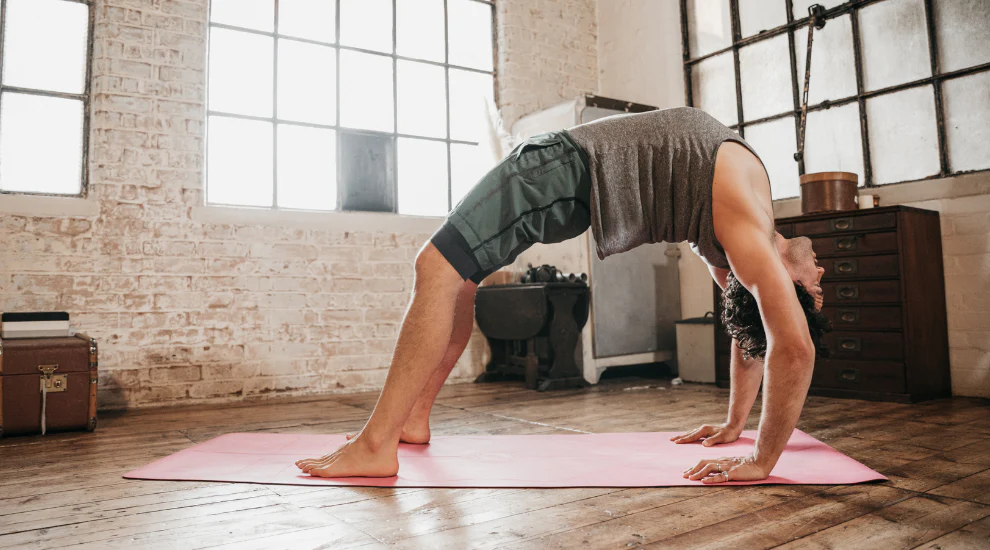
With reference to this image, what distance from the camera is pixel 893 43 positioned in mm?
3809

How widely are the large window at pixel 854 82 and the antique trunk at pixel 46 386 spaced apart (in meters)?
4.20

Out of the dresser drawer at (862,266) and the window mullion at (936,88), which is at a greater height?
the window mullion at (936,88)

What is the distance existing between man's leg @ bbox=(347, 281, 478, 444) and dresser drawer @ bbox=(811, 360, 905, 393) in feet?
7.42

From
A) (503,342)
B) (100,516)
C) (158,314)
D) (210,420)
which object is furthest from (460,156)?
(100,516)

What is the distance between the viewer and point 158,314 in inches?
145

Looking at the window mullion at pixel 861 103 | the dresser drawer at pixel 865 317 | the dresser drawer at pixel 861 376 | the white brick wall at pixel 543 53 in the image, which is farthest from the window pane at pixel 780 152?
the white brick wall at pixel 543 53

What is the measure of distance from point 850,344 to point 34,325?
4041mm

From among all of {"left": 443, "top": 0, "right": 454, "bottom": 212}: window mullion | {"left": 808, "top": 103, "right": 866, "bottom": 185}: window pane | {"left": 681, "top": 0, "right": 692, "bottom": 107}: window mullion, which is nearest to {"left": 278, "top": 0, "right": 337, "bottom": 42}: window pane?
{"left": 443, "top": 0, "right": 454, "bottom": 212}: window mullion

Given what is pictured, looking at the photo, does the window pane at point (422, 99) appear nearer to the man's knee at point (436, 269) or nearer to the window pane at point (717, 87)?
the window pane at point (717, 87)

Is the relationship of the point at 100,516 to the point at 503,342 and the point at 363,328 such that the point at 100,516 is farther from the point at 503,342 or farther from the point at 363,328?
the point at 503,342

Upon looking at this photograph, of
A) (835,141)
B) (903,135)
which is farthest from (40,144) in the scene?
(903,135)

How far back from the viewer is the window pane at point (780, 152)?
14.2ft

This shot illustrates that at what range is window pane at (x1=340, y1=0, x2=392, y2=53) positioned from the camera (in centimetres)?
454

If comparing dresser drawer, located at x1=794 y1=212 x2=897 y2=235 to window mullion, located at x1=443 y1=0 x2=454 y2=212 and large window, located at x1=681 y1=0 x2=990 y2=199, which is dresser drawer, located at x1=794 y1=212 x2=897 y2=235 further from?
window mullion, located at x1=443 y1=0 x2=454 y2=212
